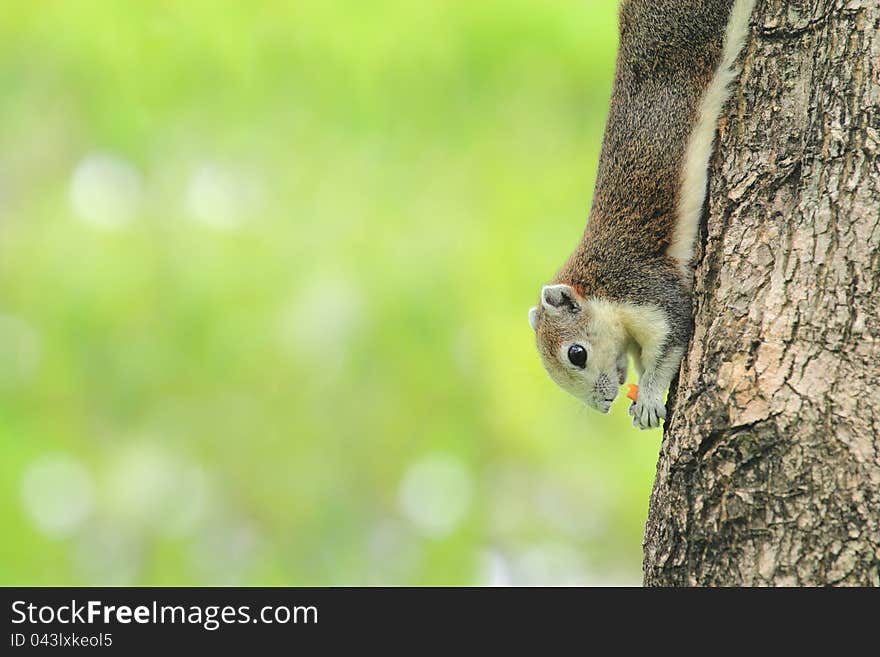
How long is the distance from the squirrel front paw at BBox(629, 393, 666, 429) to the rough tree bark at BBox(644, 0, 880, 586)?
0.45 m

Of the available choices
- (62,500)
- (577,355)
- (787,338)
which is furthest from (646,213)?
(62,500)

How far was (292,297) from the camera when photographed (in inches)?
179

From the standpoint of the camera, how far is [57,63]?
4520 millimetres

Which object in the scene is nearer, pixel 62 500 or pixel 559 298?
pixel 559 298

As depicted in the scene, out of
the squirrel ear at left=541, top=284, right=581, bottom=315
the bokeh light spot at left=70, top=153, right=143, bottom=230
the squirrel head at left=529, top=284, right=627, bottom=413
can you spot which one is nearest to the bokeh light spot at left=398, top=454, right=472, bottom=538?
the squirrel head at left=529, top=284, right=627, bottom=413

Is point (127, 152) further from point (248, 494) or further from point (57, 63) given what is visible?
point (248, 494)

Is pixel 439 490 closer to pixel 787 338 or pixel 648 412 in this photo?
pixel 648 412

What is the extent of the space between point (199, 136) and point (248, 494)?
156 centimetres

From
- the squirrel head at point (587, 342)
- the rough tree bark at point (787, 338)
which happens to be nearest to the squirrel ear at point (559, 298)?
the squirrel head at point (587, 342)

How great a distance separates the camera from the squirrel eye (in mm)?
3252

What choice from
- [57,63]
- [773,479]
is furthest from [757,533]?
[57,63]

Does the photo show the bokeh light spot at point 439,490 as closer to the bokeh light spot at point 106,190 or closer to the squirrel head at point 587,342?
the squirrel head at point 587,342

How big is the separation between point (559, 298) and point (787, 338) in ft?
3.80

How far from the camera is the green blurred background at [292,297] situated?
4449 mm
